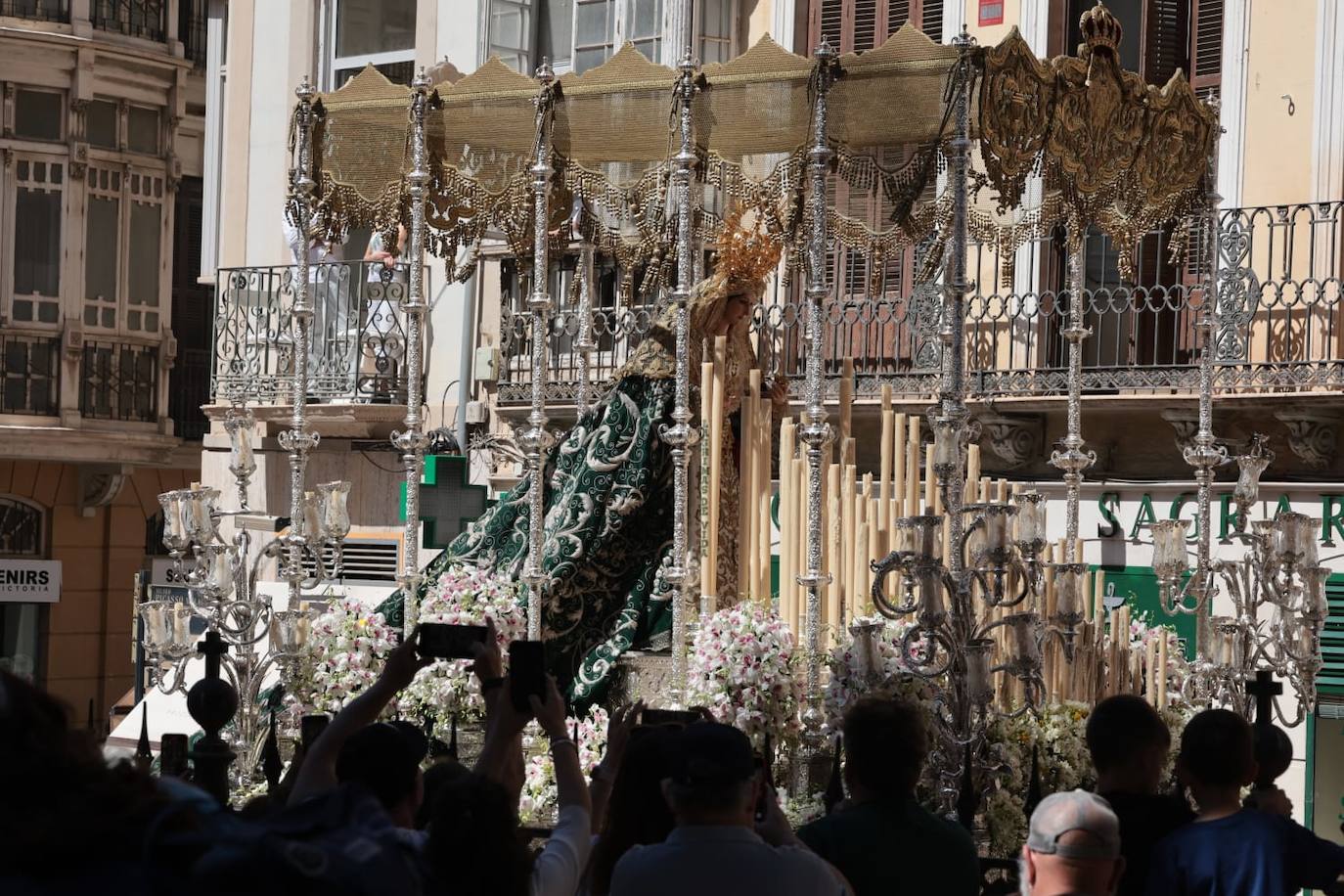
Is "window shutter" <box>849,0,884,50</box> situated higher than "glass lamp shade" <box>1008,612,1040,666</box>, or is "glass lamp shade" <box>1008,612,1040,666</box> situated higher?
"window shutter" <box>849,0,884,50</box>

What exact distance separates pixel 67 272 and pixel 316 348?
478cm

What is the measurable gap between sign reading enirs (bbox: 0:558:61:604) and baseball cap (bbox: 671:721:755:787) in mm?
18061

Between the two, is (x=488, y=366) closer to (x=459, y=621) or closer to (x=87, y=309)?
(x=87, y=309)

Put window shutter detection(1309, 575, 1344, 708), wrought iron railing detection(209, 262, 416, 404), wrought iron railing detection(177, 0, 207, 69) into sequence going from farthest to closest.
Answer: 1. wrought iron railing detection(177, 0, 207, 69)
2. wrought iron railing detection(209, 262, 416, 404)
3. window shutter detection(1309, 575, 1344, 708)

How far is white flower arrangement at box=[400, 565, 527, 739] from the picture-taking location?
9.53 metres

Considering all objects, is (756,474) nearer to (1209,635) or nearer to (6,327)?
(1209,635)

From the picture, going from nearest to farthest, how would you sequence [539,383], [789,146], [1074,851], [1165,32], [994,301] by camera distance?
[1074,851] → [789,146] → [539,383] → [1165,32] → [994,301]

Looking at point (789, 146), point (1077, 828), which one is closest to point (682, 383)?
point (789, 146)

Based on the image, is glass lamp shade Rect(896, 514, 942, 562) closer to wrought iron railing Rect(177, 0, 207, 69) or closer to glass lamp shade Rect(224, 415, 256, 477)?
glass lamp shade Rect(224, 415, 256, 477)

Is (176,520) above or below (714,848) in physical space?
above

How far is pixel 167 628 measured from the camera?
373 inches

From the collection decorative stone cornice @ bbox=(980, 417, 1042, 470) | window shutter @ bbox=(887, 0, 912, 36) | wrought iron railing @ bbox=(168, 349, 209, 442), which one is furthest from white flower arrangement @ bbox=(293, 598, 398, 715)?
wrought iron railing @ bbox=(168, 349, 209, 442)

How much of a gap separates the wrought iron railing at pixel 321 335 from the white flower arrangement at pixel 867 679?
8.70m

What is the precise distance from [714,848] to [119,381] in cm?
1823
